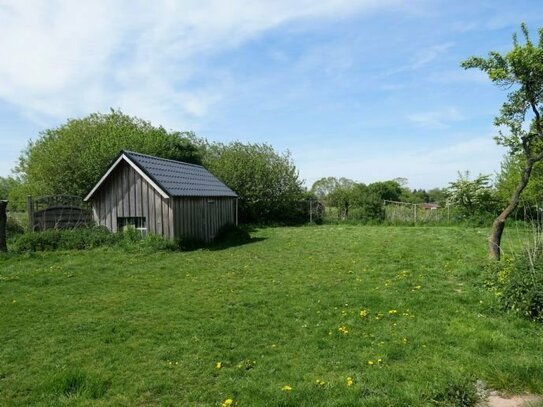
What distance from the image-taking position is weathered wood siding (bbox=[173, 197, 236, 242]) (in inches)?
705

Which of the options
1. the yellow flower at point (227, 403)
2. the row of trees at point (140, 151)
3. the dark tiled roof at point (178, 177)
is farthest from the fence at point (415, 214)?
the yellow flower at point (227, 403)

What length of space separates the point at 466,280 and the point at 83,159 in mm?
24114

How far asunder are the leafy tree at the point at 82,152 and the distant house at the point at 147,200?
27.6 feet

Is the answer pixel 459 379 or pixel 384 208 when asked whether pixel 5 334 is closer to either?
pixel 459 379

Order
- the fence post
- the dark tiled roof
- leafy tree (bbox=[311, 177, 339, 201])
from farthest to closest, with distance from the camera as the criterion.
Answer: leafy tree (bbox=[311, 177, 339, 201]), the fence post, the dark tiled roof

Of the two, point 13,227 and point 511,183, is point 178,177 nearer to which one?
point 13,227

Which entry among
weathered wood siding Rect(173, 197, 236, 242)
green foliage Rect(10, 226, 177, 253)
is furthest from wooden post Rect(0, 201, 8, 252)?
weathered wood siding Rect(173, 197, 236, 242)

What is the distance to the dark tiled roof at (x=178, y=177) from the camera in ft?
58.5

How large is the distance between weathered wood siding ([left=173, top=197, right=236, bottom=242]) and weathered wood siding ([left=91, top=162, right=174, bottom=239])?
0.54 m

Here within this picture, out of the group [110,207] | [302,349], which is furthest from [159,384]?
[110,207]

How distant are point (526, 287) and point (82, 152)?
2835 centimetres

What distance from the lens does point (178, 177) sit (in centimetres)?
2012

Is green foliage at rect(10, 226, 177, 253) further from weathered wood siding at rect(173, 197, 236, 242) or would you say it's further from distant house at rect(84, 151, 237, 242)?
weathered wood siding at rect(173, 197, 236, 242)

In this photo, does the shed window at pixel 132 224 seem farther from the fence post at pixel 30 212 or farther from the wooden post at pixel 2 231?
the wooden post at pixel 2 231
